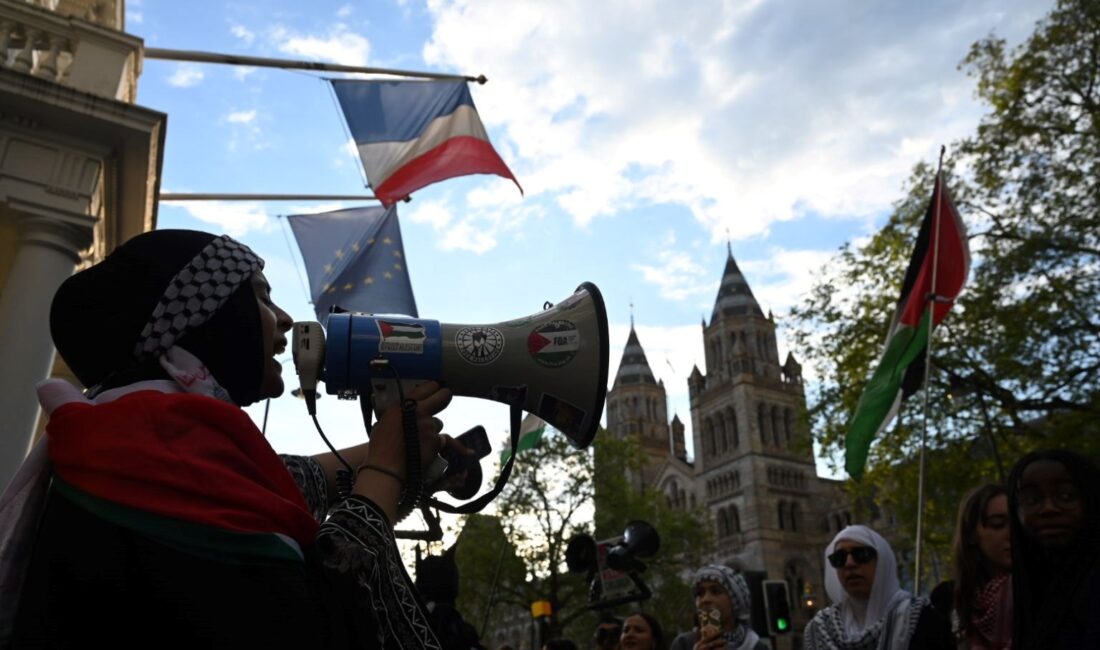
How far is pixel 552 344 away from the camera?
197 centimetres

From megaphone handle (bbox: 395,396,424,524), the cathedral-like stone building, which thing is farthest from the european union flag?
the cathedral-like stone building

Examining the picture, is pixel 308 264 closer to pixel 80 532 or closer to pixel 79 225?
pixel 79 225

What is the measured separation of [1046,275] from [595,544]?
13.7m

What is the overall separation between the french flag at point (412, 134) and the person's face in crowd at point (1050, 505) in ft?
26.4

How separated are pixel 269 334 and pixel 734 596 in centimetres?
404

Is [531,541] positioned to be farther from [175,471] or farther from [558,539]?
[175,471]

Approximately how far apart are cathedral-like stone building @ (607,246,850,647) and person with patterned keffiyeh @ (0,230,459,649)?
193 ft

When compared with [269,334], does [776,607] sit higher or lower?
lower

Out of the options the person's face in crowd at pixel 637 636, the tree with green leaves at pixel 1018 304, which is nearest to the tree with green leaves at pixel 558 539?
the tree with green leaves at pixel 1018 304

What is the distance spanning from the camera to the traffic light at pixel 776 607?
9914 millimetres

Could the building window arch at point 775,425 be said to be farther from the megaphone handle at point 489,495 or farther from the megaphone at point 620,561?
the megaphone handle at point 489,495

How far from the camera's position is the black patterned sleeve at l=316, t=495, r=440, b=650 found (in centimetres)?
139

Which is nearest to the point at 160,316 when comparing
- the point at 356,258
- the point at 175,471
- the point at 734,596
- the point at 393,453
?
the point at 175,471

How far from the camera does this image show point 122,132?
24.3 feet
